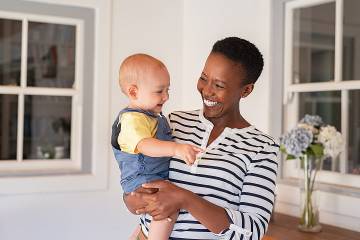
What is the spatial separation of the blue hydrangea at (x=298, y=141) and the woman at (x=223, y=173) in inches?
33.2

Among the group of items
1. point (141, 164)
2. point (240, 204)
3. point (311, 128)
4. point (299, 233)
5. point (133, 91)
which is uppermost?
point (133, 91)

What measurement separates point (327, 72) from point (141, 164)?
159 cm

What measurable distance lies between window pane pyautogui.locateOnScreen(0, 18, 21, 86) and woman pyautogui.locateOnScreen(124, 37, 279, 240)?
1.97 metres

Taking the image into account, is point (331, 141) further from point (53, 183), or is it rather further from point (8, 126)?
point (8, 126)

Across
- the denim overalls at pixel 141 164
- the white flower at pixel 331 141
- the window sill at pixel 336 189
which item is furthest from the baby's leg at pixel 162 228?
the window sill at pixel 336 189

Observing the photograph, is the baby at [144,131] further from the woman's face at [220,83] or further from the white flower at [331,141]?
the white flower at [331,141]

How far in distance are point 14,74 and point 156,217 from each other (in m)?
2.15

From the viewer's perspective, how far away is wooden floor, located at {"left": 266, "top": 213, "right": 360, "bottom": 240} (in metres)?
2.03

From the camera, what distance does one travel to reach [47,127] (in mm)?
3137

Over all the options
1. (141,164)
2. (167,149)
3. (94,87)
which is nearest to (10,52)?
(94,87)

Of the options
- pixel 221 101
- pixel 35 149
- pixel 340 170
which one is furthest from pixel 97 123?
pixel 221 101

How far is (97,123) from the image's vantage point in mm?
3072

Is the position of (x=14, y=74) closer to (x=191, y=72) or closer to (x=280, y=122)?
(x=191, y=72)

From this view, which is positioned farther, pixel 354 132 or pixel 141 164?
pixel 354 132
